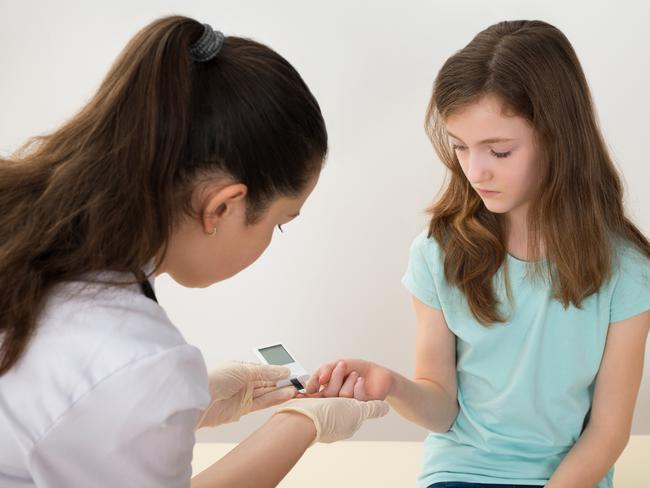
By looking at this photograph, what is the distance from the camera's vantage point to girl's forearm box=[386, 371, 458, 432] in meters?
1.39

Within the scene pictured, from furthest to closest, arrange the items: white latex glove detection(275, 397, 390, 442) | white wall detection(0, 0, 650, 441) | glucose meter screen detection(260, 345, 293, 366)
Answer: white wall detection(0, 0, 650, 441)
glucose meter screen detection(260, 345, 293, 366)
white latex glove detection(275, 397, 390, 442)

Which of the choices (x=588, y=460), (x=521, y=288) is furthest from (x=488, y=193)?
(x=588, y=460)

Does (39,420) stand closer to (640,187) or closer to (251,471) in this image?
(251,471)

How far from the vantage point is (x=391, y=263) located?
1.97 meters

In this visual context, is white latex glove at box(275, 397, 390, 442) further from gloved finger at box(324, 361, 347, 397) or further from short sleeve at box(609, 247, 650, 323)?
short sleeve at box(609, 247, 650, 323)

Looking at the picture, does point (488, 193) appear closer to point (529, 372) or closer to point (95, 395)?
point (529, 372)

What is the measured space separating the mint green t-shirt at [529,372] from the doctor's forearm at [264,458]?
0.33 m

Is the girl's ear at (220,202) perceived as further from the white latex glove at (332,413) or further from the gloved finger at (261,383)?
the gloved finger at (261,383)

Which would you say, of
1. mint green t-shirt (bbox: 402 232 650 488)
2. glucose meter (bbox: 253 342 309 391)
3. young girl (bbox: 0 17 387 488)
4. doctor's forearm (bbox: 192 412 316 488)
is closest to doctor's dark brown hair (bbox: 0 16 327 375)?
young girl (bbox: 0 17 387 488)

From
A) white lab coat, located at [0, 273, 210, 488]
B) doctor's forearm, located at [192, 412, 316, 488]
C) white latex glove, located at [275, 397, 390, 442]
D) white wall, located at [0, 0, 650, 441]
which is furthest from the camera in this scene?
white wall, located at [0, 0, 650, 441]

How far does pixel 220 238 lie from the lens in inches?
38.7

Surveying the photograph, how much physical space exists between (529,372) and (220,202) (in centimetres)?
69

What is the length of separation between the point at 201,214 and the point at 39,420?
0.84 ft

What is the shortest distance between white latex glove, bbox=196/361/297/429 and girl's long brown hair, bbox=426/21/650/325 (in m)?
0.33
